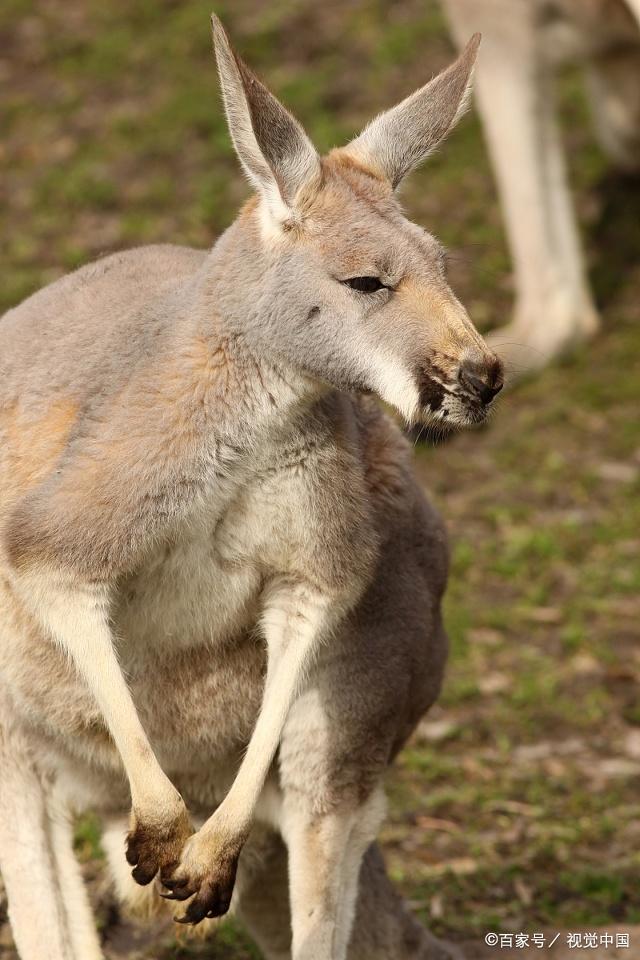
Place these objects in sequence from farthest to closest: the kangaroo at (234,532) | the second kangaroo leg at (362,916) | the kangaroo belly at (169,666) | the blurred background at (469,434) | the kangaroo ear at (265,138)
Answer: the blurred background at (469,434), the second kangaroo leg at (362,916), the kangaroo belly at (169,666), the kangaroo at (234,532), the kangaroo ear at (265,138)

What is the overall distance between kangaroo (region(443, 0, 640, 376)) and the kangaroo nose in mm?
4239

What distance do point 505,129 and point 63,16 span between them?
11.2 feet

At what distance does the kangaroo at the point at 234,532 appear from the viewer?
9.36ft

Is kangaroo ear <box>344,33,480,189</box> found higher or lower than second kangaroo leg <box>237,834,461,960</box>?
higher

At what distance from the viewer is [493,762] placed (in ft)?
17.0

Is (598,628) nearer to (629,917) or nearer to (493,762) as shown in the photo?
(493,762)

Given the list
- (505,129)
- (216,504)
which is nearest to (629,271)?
(505,129)

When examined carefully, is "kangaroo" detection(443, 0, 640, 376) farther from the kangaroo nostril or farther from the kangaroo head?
the kangaroo nostril

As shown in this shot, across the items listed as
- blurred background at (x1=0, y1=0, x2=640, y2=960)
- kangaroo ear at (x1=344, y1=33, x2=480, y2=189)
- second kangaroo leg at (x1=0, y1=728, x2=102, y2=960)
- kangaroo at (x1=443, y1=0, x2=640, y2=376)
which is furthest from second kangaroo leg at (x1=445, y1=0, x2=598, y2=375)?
second kangaroo leg at (x1=0, y1=728, x2=102, y2=960)

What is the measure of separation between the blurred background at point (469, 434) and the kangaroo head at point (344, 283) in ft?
3.44

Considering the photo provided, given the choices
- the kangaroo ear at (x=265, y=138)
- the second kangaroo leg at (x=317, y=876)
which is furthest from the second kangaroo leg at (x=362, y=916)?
the kangaroo ear at (x=265, y=138)

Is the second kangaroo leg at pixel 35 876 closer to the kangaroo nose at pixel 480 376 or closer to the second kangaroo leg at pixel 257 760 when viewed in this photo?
the second kangaroo leg at pixel 257 760

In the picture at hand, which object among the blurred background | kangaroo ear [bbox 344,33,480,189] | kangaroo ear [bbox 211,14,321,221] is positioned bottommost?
the blurred background

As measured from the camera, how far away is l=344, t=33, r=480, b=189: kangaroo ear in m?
3.09
